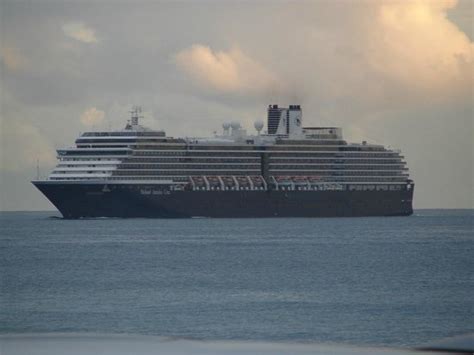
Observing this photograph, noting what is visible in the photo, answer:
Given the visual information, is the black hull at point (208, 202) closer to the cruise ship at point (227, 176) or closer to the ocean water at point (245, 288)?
the cruise ship at point (227, 176)

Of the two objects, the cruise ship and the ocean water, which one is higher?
the cruise ship

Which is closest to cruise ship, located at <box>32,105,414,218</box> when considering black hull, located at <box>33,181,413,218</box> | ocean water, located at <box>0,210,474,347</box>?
black hull, located at <box>33,181,413,218</box>

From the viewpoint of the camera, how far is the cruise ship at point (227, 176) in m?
70.9

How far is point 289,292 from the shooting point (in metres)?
26.6

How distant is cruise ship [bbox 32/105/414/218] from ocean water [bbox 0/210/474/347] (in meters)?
15.5

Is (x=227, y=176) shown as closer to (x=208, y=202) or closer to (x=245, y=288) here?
(x=208, y=202)

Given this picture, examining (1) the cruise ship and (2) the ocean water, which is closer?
(2) the ocean water

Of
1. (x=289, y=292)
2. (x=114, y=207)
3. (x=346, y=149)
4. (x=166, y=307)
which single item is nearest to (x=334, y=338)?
(x=166, y=307)

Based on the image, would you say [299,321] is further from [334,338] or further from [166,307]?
[166,307]

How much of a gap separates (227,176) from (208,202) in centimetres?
245

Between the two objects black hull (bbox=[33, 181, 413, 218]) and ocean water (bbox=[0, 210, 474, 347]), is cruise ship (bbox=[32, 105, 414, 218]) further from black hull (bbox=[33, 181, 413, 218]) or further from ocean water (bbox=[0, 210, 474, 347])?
ocean water (bbox=[0, 210, 474, 347])

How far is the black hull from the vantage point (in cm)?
7038

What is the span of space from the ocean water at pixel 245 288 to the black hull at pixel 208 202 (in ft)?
49.0

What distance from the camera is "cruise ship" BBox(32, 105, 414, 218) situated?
70.9 m
